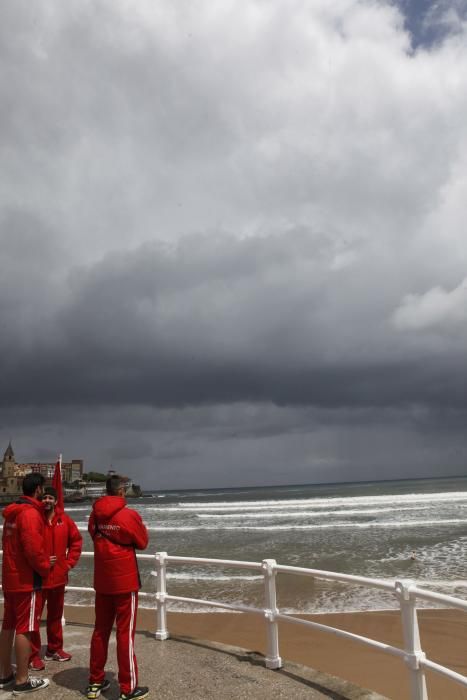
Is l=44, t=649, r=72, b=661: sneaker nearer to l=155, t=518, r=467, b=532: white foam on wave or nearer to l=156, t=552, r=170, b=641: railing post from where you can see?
l=156, t=552, r=170, b=641: railing post

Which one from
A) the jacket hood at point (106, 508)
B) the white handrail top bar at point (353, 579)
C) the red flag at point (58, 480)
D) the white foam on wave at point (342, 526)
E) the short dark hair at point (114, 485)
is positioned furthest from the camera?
the white foam on wave at point (342, 526)

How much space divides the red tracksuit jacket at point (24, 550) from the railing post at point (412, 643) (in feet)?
8.65

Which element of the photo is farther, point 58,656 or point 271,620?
point 58,656

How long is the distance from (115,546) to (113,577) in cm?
22

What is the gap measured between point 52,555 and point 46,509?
0.44 metres

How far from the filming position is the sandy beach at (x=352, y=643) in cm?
570

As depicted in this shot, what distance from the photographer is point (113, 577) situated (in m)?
4.07

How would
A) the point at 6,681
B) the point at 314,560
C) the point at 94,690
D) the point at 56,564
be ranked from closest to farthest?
1. the point at 94,690
2. the point at 6,681
3. the point at 56,564
4. the point at 314,560

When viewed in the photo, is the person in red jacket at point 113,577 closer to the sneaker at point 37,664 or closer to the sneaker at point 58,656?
the sneaker at point 37,664

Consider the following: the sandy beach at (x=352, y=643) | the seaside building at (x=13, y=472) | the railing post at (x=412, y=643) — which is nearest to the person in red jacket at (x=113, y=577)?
the sandy beach at (x=352, y=643)

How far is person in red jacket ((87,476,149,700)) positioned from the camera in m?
4.06

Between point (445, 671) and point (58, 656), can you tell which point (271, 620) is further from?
point (58, 656)

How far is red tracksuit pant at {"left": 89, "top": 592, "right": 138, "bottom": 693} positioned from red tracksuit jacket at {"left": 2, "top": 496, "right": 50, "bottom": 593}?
1.74ft

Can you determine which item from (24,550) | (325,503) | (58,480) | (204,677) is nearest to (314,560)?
(58,480)
